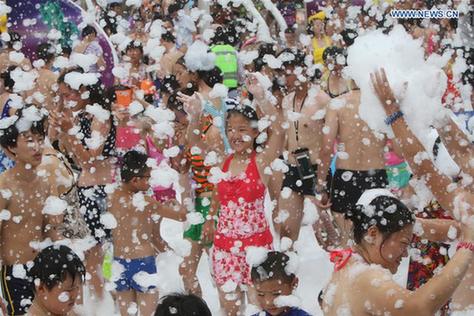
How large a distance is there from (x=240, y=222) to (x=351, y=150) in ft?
2.95

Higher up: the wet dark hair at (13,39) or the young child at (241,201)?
the wet dark hair at (13,39)

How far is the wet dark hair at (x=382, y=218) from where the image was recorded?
228 centimetres

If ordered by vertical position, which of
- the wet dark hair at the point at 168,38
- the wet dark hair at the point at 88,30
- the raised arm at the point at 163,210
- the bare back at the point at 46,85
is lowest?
the raised arm at the point at 163,210

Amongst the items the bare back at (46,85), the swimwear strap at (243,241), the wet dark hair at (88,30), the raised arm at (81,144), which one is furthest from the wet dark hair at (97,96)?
the wet dark hair at (88,30)

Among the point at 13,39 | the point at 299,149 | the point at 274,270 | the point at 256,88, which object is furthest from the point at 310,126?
the point at 13,39

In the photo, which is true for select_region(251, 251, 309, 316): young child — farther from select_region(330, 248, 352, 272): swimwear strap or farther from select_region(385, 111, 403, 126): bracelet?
select_region(385, 111, 403, 126): bracelet

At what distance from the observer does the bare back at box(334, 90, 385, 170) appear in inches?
160

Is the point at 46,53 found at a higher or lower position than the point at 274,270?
higher

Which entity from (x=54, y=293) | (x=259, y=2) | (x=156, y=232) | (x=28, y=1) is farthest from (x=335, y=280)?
(x=259, y=2)

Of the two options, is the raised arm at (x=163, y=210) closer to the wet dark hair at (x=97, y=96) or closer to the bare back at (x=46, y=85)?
the wet dark hair at (x=97, y=96)

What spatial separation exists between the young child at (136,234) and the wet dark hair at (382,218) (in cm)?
153

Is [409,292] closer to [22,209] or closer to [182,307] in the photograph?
[182,307]

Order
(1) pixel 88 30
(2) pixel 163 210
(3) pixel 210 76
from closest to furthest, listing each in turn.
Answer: (2) pixel 163 210
(3) pixel 210 76
(1) pixel 88 30

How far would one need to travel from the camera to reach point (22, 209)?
10.6 ft
